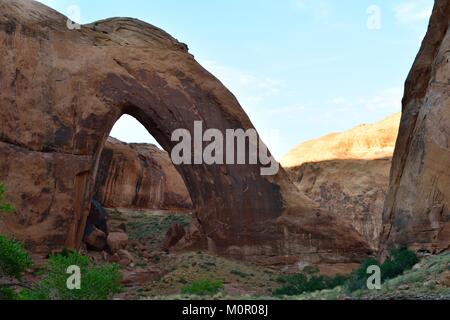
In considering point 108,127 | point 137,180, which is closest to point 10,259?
point 108,127

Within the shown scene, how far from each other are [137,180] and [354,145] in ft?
97.1

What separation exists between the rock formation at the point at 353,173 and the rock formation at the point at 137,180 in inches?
618

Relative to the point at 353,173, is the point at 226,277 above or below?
below

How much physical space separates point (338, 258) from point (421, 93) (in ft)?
31.5

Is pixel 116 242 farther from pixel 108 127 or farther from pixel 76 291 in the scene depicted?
pixel 76 291

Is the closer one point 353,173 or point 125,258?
point 125,258

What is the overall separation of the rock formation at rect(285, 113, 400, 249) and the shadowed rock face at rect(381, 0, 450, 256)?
93.0 ft

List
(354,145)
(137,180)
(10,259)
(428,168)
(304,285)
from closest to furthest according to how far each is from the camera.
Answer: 1. (10,259)
2. (428,168)
3. (304,285)
4. (137,180)
5. (354,145)

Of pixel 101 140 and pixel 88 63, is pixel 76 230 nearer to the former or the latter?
pixel 101 140

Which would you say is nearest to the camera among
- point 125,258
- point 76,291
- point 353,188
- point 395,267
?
point 76,291

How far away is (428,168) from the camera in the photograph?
16.3 meters

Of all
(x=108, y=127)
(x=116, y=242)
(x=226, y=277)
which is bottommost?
(x=226, y=277)

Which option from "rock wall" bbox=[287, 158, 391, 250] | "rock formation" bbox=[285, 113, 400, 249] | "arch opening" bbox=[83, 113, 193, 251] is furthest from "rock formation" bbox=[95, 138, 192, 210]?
"rock formation" bbox=[285, 113, 400, 249]

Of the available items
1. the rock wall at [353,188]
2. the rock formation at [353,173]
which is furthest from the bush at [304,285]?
the rock wall at [353,188]
